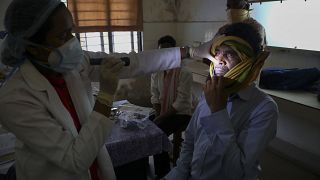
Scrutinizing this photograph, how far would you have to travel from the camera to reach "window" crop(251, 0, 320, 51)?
92.3 inches

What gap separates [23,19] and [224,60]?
0.80m

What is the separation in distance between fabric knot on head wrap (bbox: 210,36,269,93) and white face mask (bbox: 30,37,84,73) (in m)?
0.61

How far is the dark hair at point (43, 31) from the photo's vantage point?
0.95m

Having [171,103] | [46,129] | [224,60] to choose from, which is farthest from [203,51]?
[171,103]

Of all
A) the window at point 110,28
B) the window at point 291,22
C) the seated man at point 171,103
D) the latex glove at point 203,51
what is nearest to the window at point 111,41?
the window at point 110,28

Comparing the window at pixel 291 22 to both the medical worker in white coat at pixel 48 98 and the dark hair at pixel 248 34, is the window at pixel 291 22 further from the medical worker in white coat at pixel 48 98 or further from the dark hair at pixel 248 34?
the medical worker in white coat at pixel 48 98

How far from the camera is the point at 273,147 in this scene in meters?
2.68

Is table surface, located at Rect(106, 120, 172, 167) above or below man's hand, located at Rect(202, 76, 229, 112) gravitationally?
below

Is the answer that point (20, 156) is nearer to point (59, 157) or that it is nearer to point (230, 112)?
point (59, 157)

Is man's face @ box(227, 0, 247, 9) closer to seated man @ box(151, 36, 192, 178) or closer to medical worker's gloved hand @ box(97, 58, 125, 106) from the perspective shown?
seated man @ box(151, 36, 192, 178)

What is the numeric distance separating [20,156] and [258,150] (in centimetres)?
92

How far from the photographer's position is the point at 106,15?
3.91 m

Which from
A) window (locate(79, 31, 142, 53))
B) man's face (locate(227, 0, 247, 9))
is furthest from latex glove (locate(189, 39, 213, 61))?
window (locate(79, 31, 142, 53))

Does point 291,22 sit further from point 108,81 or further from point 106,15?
point 106,15
